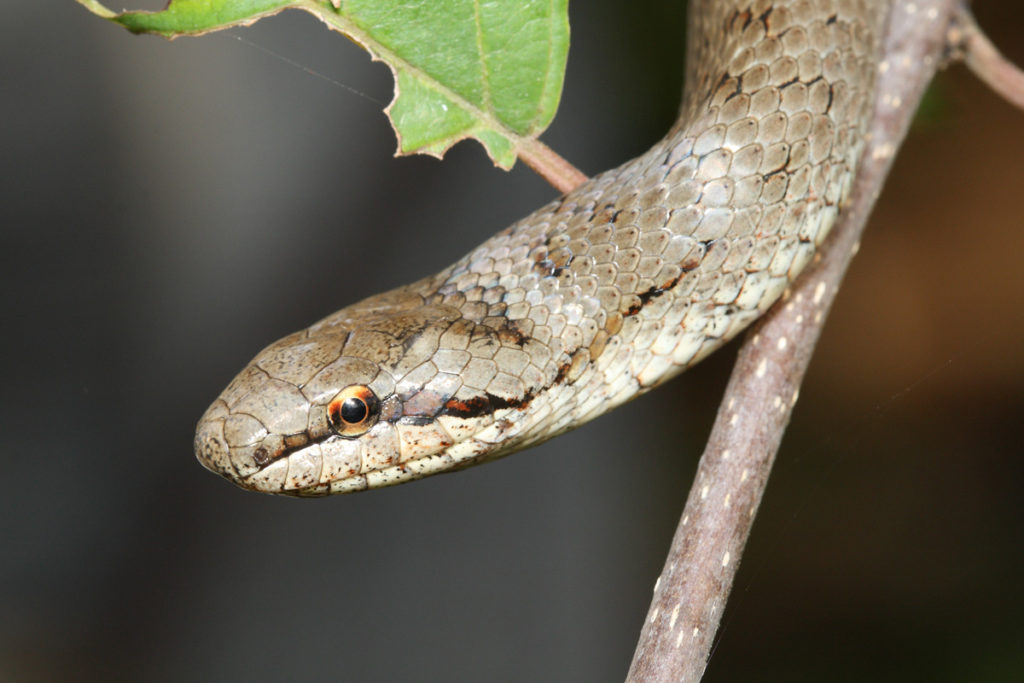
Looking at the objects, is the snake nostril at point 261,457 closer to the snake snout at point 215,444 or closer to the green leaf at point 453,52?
the snake snout at point 215,444

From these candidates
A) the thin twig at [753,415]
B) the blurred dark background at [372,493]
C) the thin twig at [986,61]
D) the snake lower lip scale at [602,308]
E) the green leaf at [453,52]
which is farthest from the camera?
the blurred dark background at [372,493]

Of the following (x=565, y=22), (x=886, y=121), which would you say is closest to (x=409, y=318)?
(x=565, y=22)

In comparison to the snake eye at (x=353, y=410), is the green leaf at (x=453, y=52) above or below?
above

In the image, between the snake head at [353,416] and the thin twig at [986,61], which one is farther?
the thin twig at [986,61]

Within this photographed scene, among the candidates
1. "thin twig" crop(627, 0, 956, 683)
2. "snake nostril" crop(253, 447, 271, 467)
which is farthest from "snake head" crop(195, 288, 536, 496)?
"thin twig" crop(627, 0, 956, 683)

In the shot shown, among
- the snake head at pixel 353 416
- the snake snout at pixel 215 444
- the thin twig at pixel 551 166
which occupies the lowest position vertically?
the snake snout at pixel 215 444

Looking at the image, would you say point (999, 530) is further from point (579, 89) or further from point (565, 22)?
point (565, 22)

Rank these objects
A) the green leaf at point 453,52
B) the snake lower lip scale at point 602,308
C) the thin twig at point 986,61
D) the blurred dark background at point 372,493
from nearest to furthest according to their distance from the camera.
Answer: the green leaf at point 453,52, the snake lower lip scale at point 602,308, the thin twig at point 986,61, the blurred dark background at point 372,493

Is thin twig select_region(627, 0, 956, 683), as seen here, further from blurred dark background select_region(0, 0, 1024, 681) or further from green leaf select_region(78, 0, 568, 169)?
blurred dark background select_region(0, 0, 1024, 681)

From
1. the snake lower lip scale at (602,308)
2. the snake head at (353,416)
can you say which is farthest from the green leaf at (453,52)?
the snake head at (353,416)
